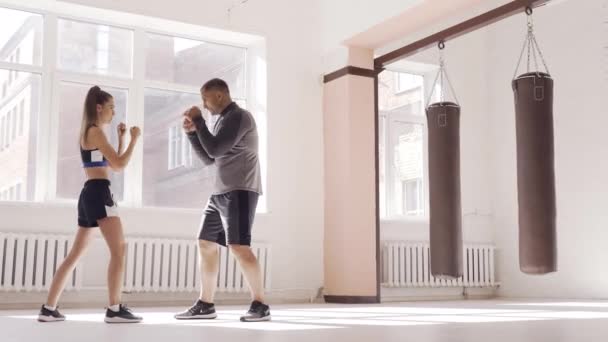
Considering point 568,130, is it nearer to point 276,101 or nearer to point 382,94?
point 382,94

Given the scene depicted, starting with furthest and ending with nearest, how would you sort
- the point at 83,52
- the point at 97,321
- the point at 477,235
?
the point at 477,235, the point at 83,52, the point at 97,321

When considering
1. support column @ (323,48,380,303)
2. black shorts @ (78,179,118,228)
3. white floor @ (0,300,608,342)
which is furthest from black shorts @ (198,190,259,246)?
support column @ (323,48,380,303)

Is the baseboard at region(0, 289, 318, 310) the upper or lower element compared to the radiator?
lower

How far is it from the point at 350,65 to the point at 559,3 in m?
2.72

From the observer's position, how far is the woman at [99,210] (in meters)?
3.72

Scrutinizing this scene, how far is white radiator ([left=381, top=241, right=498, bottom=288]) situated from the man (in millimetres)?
3677

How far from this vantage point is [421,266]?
303 inches

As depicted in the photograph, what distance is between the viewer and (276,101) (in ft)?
22.9

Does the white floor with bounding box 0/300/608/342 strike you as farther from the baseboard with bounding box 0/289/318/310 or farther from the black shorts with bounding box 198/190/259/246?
the baseboard with bounding box 0/289/318/310

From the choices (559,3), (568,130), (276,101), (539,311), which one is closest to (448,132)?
(539,311)

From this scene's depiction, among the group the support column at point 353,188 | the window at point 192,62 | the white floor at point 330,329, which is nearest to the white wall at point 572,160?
the support column at point 353,188

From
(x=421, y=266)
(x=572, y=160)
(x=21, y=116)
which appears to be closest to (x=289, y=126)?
(x=421, y=266)

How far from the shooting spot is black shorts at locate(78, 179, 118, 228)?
3736 millimetres

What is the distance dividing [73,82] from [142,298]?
6.72 feet
